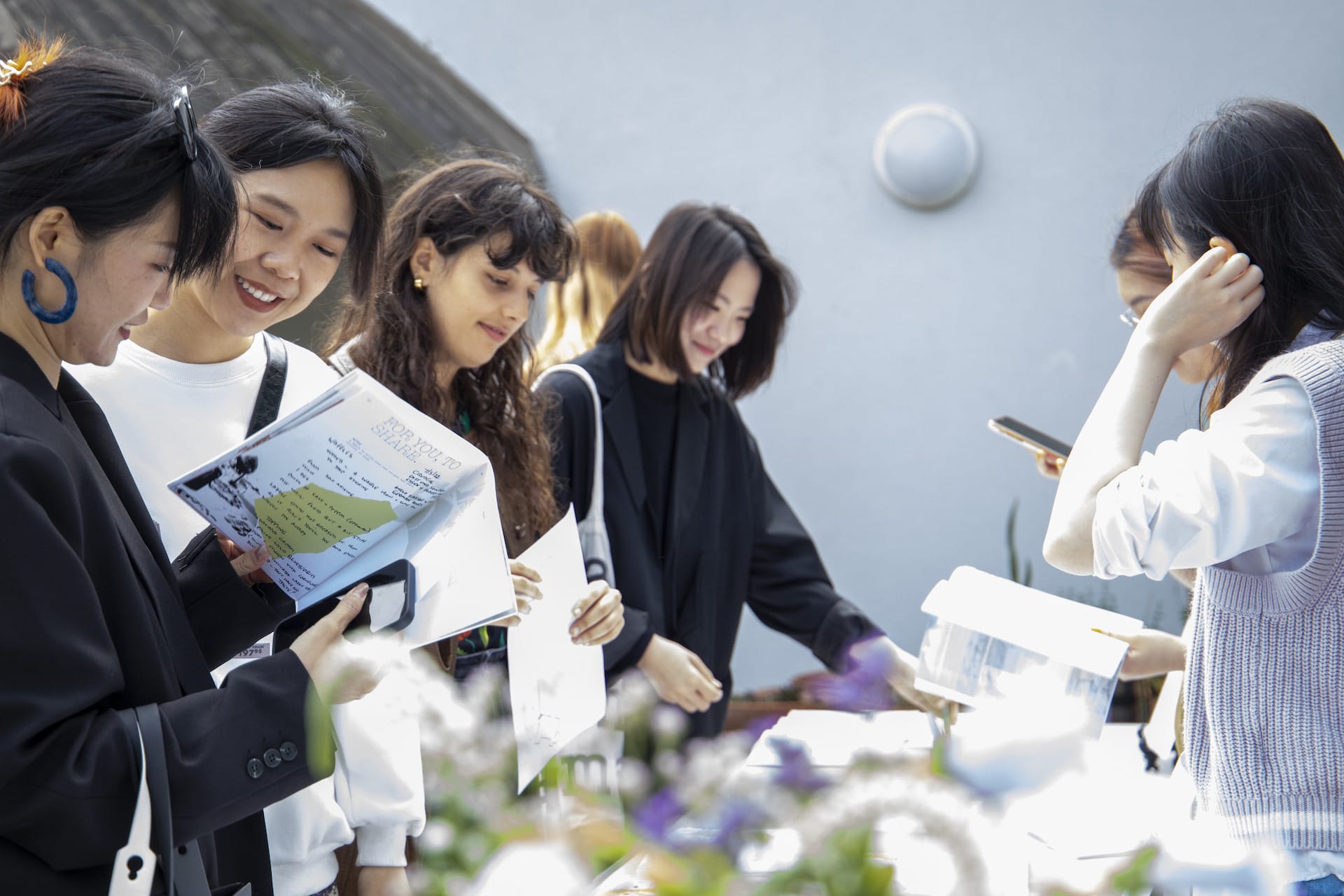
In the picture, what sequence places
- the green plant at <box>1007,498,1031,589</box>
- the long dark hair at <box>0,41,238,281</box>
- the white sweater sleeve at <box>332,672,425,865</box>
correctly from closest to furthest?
the long dark hair at <box>0,41,238,281</box> < the white sweater sleeve at <box>332,672,425,865</box> < the green plant at <box>1007,498,1031,589</box>

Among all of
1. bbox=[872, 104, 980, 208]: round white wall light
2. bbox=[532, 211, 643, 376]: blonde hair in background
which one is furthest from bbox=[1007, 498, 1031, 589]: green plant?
bbox=[532, 211, 643, 376]: blonde hair in background

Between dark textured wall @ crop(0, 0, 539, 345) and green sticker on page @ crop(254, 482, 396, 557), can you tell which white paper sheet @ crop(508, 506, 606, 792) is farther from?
dark textured wall @ crop(0, 0, 539, 345)

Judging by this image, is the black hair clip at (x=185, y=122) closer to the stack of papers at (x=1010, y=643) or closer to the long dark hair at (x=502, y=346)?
the long dark hair at (x=502, y=346)

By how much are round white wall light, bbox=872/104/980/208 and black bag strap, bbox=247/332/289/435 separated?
3687 millimetres

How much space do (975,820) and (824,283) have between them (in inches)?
186

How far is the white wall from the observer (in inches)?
190

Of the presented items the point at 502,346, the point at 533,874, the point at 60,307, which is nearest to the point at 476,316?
the point at 502,346

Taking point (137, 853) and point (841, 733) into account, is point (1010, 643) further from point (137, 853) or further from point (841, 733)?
point (137, 853)

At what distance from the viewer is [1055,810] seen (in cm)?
71

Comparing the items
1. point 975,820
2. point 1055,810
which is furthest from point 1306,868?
point 975,820

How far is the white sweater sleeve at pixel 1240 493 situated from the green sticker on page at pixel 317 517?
0.83m

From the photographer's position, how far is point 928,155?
488 cm

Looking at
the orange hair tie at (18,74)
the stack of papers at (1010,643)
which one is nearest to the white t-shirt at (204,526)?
the orange hair tie at (18,74)

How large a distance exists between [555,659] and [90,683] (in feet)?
3.89
